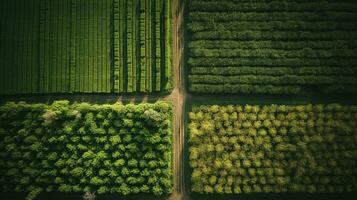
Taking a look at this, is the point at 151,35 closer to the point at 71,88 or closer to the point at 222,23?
the point at 222,23

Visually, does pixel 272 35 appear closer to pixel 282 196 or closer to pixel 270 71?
pixel 270 71

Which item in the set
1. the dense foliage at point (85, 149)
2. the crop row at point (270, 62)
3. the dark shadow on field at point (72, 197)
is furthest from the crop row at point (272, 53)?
the dark shadow on field at point (72, 197)

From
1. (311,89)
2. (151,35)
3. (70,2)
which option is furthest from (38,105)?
(311,89)

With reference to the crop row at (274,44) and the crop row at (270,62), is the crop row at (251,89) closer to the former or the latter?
the crop row at (270,62)

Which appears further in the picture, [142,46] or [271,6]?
[271,6]

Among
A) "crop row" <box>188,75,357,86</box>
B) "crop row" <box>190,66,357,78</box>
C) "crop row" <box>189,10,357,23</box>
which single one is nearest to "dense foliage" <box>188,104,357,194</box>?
"crop row" <box>188,75,357,86</box>

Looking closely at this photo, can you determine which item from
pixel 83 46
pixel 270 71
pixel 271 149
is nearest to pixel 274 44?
pixel 270 71
